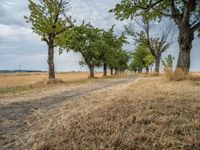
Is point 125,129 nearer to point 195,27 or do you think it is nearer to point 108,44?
point 195,27

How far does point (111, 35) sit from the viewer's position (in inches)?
1951

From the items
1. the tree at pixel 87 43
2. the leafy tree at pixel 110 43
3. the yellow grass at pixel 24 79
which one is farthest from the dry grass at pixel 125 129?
the leafy tree at pixel 110 43

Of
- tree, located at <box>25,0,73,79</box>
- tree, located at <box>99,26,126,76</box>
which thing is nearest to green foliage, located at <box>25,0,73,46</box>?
tree, located at <box>25,0,73,79</box>

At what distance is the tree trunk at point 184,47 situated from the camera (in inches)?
648

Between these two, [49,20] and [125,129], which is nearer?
[125,129]

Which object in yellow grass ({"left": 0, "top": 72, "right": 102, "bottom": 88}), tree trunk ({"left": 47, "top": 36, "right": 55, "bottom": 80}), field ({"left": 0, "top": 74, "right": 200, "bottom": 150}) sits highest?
tree trunk ({"left": 47, "top": 36, "right": 55, "bottom": 80})

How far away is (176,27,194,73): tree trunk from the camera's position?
16.5m

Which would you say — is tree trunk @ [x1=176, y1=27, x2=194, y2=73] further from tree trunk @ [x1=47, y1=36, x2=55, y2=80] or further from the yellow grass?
tree trunk @ [x1=47, y1=36, x2=55, y2=80]

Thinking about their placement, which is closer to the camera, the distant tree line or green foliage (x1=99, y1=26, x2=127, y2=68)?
the distant tree line

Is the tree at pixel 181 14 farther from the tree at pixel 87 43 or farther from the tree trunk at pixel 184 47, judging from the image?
the tree at pixel 87 43

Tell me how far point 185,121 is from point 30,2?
938 inches

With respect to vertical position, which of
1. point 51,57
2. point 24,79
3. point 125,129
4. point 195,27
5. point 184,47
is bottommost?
point 24,79

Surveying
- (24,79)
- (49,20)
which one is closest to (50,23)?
(49,20)

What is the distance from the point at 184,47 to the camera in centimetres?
1664
